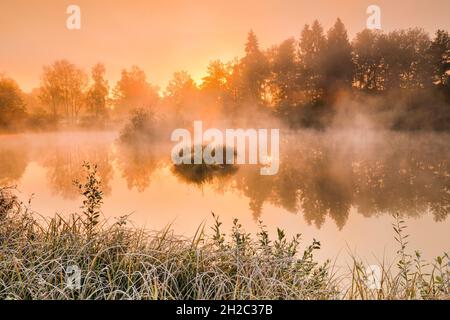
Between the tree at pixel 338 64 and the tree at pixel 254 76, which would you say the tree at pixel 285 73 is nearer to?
the tree at pixel 254 76

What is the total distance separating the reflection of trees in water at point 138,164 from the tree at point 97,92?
109 cm

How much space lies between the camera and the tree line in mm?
5039

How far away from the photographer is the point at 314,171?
6176mm

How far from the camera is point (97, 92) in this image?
4.97m

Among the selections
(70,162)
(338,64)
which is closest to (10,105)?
(70,162)

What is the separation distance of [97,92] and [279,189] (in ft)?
10.3

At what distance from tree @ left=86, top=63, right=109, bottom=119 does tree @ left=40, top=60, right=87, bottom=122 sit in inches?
4.6

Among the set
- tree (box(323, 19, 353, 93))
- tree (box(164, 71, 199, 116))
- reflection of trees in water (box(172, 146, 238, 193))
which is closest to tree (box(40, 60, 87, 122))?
tree (box(164, 71, 199, 116))

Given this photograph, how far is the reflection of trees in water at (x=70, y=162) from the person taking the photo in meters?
4.27

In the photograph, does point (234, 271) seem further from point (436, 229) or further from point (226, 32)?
point (226, 32)

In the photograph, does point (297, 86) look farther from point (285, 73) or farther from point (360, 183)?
point (360, 183)

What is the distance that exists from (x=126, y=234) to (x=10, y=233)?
2.97 ft

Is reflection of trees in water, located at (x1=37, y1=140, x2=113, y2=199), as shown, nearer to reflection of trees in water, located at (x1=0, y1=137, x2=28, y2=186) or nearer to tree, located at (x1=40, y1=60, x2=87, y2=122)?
reflection of trees in water, located at (x1=0, y1=137, x2=28, y2=186)

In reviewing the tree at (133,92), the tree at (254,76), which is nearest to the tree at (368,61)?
the tree at (254,76)
